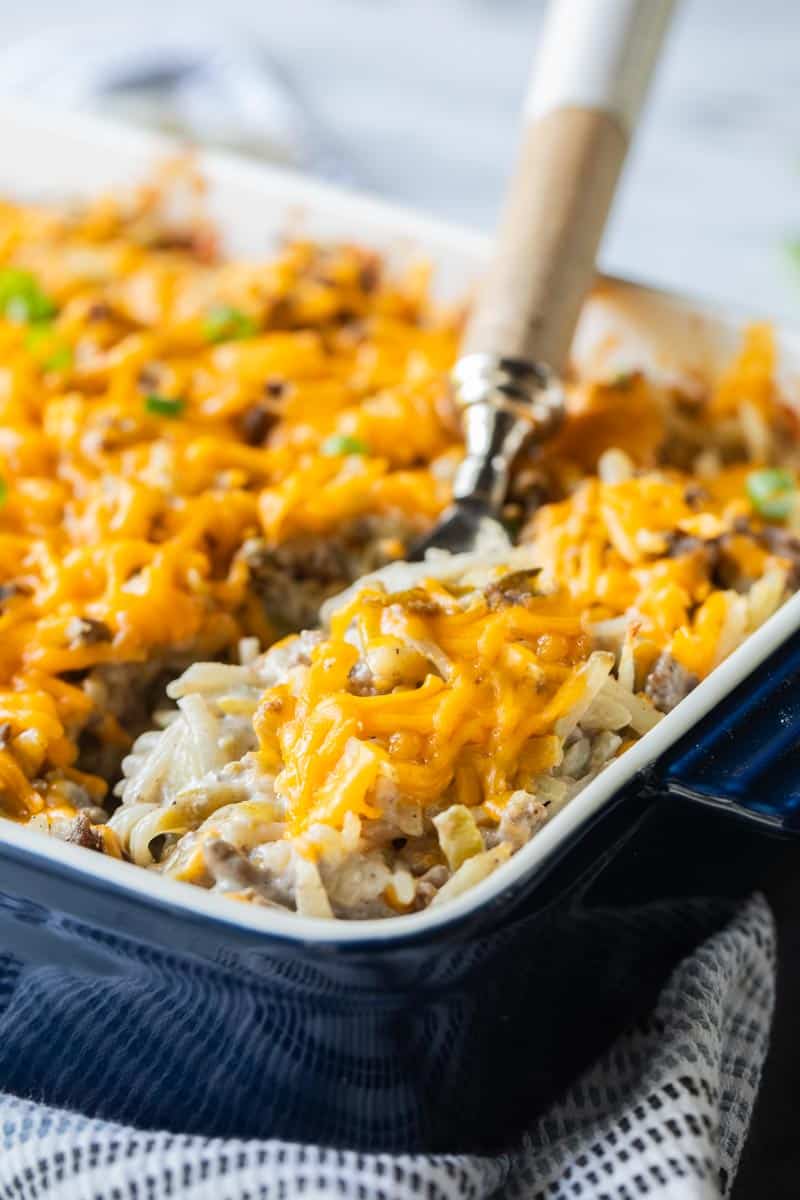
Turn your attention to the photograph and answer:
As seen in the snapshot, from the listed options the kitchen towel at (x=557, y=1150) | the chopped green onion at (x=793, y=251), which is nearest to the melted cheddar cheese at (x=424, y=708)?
the kitchen towel at (x=557, y=1150)

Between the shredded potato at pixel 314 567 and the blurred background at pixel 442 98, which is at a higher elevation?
the blurred background at pixel 442 98

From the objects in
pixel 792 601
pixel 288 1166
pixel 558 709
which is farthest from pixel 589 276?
pixel 288 1166

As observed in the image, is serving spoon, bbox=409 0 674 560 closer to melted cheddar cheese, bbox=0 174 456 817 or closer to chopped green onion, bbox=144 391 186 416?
melted cheddar cheese, bbox=0 174 456 817

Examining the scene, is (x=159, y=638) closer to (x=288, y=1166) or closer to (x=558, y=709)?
(x=558, y=709)

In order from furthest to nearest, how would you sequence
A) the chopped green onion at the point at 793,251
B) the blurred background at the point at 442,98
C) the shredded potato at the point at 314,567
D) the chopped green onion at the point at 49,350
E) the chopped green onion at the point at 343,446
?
the blurred background at the point at 442,98 < the chopped green onion at the point at 793,251 < the chopped green onion at the point at 49,350 < the chopped green onion at the point at 343,446 < the shredded potato at the point at 314,567

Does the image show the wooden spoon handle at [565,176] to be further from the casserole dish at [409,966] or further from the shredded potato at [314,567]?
the casserole dish at [409,966]

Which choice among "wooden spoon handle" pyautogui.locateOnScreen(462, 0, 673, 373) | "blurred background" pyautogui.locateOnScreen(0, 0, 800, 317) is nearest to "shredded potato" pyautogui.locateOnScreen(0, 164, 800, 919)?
"wooden spoon handle" pyautogui.locateOnScreen(462, 0, 673, 373)

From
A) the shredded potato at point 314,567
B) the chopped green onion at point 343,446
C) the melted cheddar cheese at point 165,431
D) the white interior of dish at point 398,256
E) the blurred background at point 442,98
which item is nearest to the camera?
the white interior of dish at point 398,256
